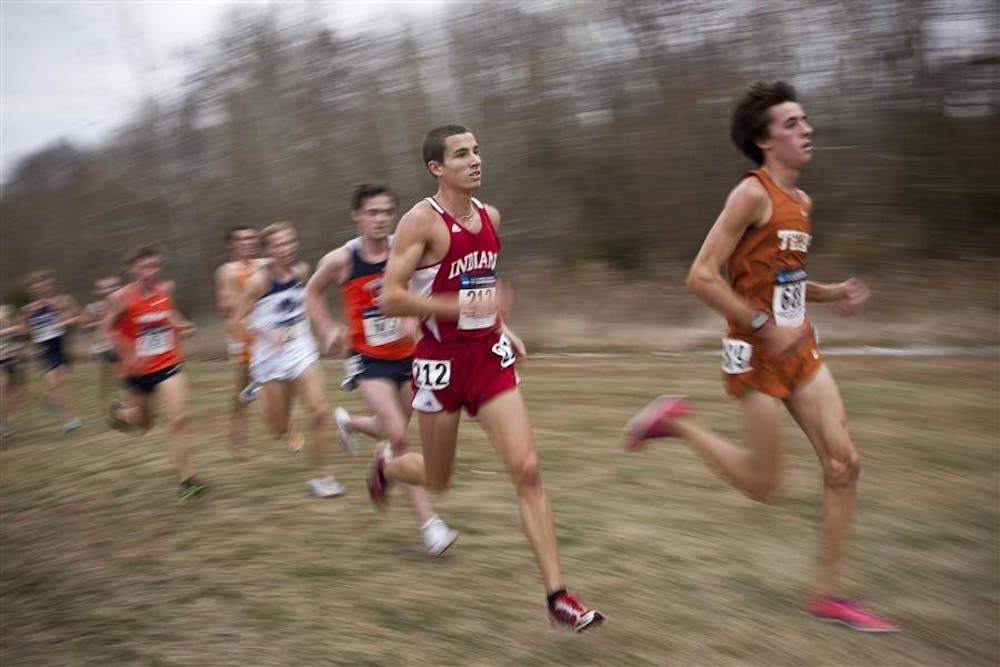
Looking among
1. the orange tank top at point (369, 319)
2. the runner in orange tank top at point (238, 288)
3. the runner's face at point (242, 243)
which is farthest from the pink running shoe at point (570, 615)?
the runner's face at point (242, 243)

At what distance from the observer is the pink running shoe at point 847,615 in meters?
4.49

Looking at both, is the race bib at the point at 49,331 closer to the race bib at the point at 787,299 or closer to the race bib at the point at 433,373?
the race bib at the point at 433,373

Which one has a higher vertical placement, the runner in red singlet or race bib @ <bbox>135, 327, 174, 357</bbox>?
the runner in red singlet

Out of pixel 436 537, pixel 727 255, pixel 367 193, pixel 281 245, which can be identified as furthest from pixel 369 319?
pixel 727 255

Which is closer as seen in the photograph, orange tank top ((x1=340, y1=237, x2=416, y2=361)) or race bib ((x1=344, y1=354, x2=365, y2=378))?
orange tank top ((x1=340, y1=237, x2=416, y2=361))

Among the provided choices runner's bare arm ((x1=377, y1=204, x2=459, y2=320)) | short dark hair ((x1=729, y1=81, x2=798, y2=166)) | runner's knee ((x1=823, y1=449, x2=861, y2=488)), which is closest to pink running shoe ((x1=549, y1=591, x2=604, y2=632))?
runner's knee ((x1=823, y1=449, x2=861, y2=488))

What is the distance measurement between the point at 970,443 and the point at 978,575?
364cm

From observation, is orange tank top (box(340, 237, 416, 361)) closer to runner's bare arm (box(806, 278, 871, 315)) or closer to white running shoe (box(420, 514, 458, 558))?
white running shoe (box(420, 514, 458, 558))

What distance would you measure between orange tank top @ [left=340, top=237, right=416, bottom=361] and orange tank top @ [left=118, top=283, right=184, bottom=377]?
2524mm

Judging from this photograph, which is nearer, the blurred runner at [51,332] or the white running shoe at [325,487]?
the white running shoe at [325,487]

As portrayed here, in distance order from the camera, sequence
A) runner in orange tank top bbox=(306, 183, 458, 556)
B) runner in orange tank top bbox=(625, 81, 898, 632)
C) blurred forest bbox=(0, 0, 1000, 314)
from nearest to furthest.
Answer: runner in orange tank top bbox=(625, 81, 898, 632), runner in orange tank top bbox=(306, 183, 458, 556), blurred forest bbox=(0, 0, 1000, 314)

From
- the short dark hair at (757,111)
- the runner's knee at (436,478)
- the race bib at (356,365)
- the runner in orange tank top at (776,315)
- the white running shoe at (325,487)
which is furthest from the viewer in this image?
the white running shoe at (325,487)

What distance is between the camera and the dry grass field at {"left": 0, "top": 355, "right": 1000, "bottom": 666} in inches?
182

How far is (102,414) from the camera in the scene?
1556cm
